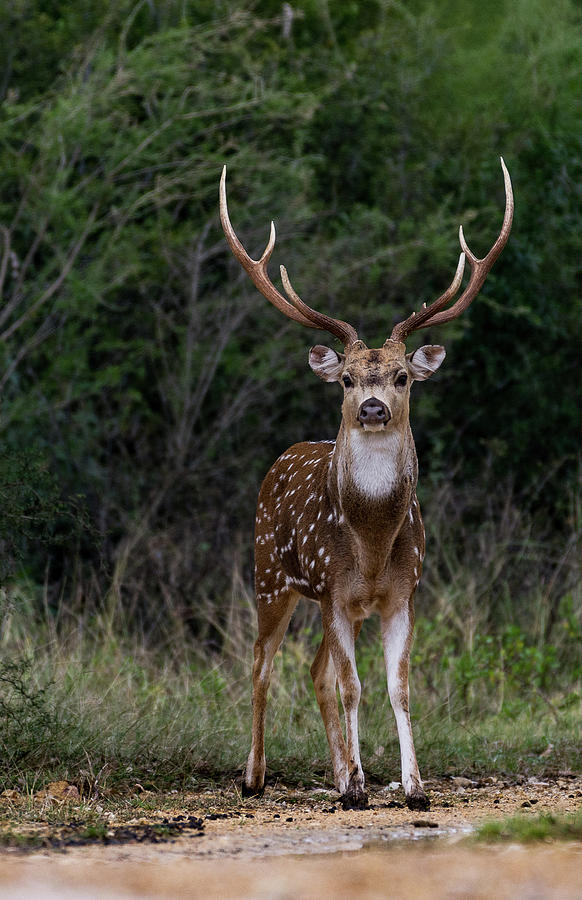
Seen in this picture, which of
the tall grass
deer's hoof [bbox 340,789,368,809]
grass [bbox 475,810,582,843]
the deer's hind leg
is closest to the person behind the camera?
grass [bbox 475,810,582,843]

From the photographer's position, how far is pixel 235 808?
5832 millimetres

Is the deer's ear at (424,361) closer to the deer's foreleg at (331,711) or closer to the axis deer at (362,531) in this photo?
the axis deer at (362,531)

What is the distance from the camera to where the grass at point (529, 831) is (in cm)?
462

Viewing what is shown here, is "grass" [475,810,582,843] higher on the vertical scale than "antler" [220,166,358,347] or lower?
lower

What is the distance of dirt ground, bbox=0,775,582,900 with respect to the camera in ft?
12.8

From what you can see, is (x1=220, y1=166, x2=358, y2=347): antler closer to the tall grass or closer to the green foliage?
the tall grass

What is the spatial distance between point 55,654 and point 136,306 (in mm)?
4555

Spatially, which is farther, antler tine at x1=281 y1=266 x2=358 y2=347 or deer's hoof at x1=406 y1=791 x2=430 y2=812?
antler tine at x1=281 y1=266 x2=358 y2=347

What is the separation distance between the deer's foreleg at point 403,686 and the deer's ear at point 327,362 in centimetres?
111

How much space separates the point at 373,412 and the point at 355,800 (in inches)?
66.0

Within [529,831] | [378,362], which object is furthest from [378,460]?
[529,831]

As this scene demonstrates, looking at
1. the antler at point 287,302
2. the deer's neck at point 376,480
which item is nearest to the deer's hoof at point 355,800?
the deer's neck at point 376,480

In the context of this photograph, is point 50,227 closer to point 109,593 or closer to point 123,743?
point 109,593

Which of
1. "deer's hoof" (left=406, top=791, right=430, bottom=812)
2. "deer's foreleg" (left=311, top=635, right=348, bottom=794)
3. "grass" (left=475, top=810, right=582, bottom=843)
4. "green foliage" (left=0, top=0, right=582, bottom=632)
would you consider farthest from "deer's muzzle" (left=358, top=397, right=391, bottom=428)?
"green foliage" (left=0, top=0, right=582, bottom=632)
